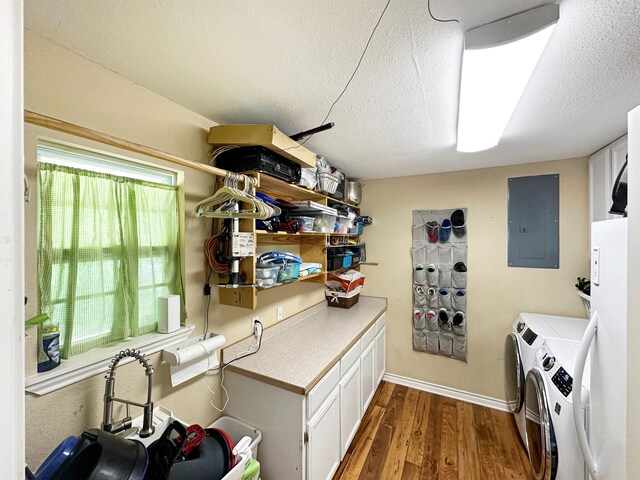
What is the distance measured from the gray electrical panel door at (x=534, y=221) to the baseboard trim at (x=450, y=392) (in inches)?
53.6

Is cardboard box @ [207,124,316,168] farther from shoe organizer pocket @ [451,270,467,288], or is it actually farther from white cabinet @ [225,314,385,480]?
shoe organizer pocket @ [451,270,467,288]

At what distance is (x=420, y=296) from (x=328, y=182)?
1616 millimetres

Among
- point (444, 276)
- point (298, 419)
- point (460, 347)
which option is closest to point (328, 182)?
point (444, 276)

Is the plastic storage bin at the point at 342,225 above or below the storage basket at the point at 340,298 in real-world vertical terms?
above

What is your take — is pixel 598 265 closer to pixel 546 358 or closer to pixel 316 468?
pixel 546 358

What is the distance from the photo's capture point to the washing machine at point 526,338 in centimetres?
180

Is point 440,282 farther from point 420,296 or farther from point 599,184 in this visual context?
point 599,184

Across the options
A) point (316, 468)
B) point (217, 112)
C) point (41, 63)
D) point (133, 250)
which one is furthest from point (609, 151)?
point (41, 63)

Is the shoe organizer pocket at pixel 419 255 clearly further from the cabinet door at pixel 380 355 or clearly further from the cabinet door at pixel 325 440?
the cabinet door at pixel 325 440

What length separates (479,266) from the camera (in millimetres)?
2553

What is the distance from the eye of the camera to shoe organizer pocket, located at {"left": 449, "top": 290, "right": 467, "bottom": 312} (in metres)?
2.59

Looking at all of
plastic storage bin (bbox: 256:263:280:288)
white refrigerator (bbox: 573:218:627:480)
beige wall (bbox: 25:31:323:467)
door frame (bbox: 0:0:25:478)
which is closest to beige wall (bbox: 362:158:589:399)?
white refrigerator (bbox: 573:218:627:480)

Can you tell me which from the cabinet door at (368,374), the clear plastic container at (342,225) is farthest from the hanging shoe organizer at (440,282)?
the clear plastic container at (342,225)

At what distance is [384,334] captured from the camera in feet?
9.48
